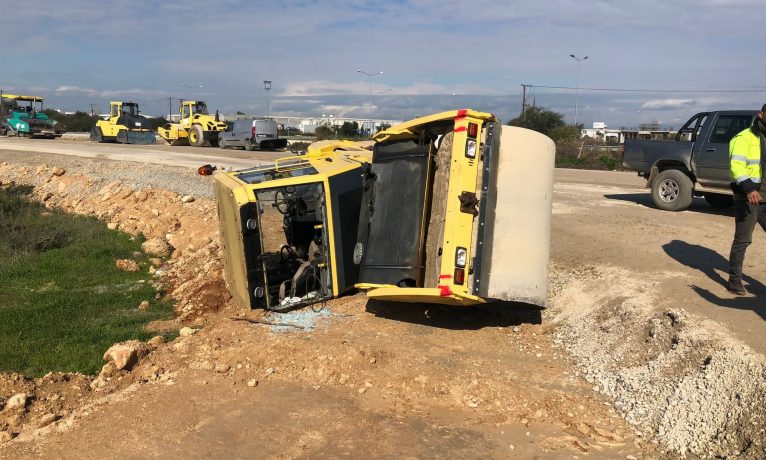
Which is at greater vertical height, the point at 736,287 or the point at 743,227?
the point at 743,227

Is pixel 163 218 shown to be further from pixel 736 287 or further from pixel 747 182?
pixel 747 182

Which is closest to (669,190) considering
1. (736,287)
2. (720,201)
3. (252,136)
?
(720,201)

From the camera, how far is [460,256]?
6.08 m

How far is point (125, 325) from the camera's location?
924 centimetres

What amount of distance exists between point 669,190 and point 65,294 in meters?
10.6

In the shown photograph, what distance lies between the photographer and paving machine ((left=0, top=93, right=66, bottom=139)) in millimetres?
38031

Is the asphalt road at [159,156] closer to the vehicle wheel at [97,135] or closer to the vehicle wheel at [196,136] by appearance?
the vehicle wheel at [196,136]

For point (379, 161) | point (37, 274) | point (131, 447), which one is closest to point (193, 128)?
point (37, 274)

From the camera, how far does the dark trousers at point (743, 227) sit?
254 inches

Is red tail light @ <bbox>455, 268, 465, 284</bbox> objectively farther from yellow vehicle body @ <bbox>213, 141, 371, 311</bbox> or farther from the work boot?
the work boot

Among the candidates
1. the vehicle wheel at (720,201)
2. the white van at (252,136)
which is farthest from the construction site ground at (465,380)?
the white van at (252,136)

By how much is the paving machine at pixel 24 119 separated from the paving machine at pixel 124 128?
6.06 m

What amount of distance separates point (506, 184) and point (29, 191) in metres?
19.4

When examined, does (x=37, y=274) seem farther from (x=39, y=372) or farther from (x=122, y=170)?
(x=122, y=170)
